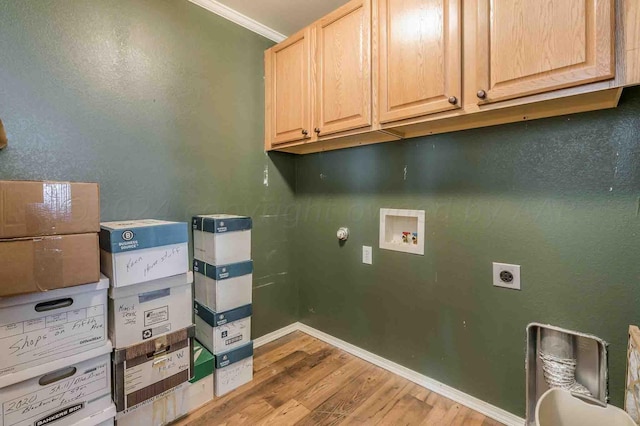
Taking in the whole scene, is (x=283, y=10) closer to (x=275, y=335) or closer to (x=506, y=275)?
(x=506, y=275)

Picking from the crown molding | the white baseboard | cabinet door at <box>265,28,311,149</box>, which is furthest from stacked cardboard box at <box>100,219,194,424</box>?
the crown molding

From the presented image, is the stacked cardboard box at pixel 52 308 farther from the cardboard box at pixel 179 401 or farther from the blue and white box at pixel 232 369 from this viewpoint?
the blue and white box at pixel 232 369

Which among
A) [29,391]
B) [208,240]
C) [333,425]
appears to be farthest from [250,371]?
[29,391]

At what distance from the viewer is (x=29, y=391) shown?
1131mm

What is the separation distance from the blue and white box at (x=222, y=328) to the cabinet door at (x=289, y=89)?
129 centimetres

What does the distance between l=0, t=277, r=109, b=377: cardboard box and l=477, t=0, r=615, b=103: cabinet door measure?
6.45 feet

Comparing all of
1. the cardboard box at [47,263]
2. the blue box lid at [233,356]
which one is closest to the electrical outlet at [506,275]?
the blue box lid at [233,356]

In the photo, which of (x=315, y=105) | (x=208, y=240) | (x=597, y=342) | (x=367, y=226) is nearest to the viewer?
(x=597, y=342)

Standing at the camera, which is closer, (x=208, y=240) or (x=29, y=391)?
(x=29, y=391)

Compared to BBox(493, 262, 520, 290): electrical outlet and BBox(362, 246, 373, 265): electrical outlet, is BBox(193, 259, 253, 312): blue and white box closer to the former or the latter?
BBox(362, 246, 373, 265): electrical outlet

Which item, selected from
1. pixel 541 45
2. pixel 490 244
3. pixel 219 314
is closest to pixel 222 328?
pixel 219 314

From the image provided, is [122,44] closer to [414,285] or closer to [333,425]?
[414,285]

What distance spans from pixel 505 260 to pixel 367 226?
894mm

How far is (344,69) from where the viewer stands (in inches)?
72.0
